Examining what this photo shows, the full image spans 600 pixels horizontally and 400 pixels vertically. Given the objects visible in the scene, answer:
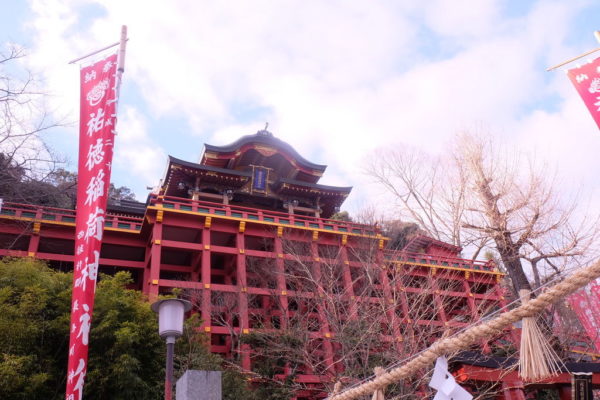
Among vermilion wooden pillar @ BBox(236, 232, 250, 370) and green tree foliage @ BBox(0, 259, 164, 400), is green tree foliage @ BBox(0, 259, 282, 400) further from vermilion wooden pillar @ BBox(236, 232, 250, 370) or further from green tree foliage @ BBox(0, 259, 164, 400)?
vermilion wooden pillar @ BBox(236, 232, 250, 370)

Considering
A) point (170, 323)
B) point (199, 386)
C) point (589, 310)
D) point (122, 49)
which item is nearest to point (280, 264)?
point (589, 310)

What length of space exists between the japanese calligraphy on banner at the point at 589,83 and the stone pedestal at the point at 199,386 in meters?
6.06

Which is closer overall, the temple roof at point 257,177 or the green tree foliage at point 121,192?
the temple roof at point 257,177

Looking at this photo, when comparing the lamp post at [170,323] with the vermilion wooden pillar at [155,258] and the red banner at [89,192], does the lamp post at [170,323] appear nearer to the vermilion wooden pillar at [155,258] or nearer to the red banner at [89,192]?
the red banner at [89,192]

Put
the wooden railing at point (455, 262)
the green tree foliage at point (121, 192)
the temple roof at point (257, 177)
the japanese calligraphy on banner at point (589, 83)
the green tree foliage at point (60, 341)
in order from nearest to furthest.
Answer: the japanese calligraphy on banner at point (589, 83) < the green tree foliage at point (60, 341) < the wooden railing at point (455, 262) < the temple roof at point (257, 177) < the green tree foliage at point (121, 192)

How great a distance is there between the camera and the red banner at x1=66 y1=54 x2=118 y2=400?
4.83m

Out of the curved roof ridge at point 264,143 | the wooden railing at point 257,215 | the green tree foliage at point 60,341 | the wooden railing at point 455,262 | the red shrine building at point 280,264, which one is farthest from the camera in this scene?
the curved roof ridge at point 264,143

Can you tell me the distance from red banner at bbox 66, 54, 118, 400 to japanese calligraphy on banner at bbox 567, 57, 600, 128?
648 centimetres

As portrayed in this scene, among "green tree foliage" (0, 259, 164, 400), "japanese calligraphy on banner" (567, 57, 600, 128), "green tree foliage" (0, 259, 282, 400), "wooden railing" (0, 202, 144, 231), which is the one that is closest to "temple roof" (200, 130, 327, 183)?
"wooden railing" (0, 202, 144, 231)

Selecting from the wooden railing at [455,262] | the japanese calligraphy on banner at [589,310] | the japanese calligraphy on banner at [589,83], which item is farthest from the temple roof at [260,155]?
the japanese calligraphy on banner at [589,83]

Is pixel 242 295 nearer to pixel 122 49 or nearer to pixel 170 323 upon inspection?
pixel 122 49

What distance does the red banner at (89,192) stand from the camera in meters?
4.83

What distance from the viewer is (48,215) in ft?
49.7

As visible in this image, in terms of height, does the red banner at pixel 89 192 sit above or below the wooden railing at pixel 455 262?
below
